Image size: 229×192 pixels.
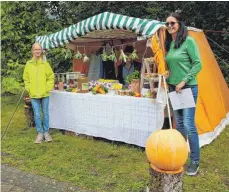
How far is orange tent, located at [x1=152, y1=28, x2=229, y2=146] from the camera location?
479 centimetres

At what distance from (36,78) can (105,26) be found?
141 cm

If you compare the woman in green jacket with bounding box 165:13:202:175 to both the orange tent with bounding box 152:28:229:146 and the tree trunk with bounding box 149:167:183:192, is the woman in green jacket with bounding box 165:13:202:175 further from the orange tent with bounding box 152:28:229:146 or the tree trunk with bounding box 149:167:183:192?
the tree trunk with bounding box 149:167:183:192

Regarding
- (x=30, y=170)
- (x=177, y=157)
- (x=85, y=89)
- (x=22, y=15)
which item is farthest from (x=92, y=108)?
(x=22, y=15)

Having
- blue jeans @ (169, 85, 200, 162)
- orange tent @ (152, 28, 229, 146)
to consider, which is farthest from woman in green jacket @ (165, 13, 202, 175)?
orange tent @ (152, 28, 229, 146)

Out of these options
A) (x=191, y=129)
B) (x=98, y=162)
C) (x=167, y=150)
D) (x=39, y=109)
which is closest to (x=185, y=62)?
(x=191, y=129)

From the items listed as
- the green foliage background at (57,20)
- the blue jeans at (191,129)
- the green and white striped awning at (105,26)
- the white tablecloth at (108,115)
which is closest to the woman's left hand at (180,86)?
the blue jeans at (191,129)

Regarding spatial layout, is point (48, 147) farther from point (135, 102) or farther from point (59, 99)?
point (135, 102)

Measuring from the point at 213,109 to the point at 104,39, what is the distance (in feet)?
10.7

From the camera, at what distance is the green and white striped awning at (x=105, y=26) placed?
4.21 m

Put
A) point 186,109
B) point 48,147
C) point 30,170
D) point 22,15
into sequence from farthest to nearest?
point 22,15 → point 48,147 → point 30,170 → point 186,109

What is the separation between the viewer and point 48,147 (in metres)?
4.94

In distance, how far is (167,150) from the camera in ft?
10.0

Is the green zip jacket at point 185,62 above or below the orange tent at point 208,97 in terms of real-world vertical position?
above

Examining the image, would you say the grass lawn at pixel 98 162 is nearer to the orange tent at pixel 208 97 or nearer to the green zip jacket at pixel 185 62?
the orange tent at pixel 208 97
